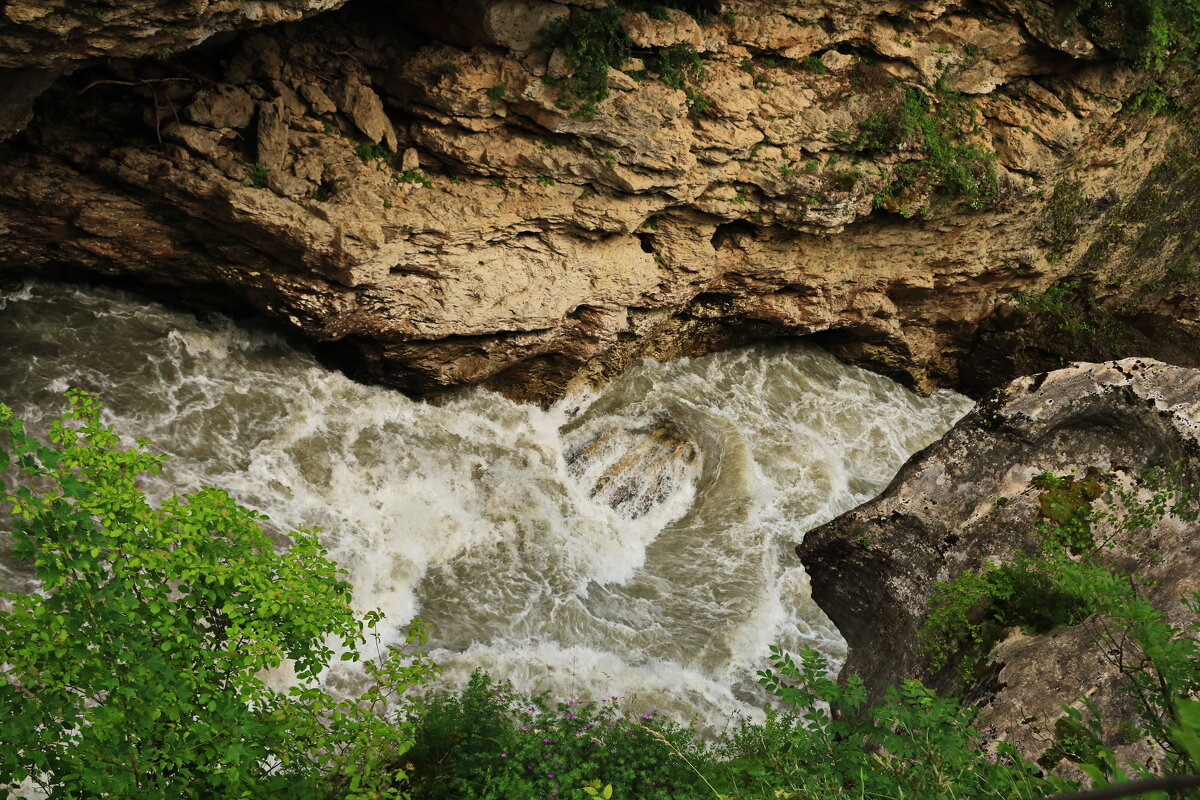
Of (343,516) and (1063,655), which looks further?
(343,516)

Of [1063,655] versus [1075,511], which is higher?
[1075,511]

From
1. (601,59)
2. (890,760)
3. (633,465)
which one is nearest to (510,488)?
(633,465)


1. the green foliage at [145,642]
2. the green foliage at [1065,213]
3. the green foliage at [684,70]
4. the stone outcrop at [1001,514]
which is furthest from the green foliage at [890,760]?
the green foliage at [1065,213]

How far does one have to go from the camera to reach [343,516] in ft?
34.0

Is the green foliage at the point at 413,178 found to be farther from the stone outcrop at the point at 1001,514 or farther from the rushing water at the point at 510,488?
the stone outcrop at the point at 1001,514

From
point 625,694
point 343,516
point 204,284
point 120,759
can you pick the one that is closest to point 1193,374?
point 625,694

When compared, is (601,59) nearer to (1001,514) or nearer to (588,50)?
(588,50)

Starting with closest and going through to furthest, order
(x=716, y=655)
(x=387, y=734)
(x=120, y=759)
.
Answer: (x=120, y=759) → (x=387, y=734) → (x=716, y=655)

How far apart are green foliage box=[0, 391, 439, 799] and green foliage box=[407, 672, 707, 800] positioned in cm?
172

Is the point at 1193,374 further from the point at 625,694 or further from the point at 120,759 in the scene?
the point at 120,759

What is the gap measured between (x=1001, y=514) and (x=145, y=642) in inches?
237

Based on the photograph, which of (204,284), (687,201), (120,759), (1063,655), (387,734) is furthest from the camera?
(687,201)

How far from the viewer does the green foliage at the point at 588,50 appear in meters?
10.2

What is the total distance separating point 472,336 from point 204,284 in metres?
3.38
